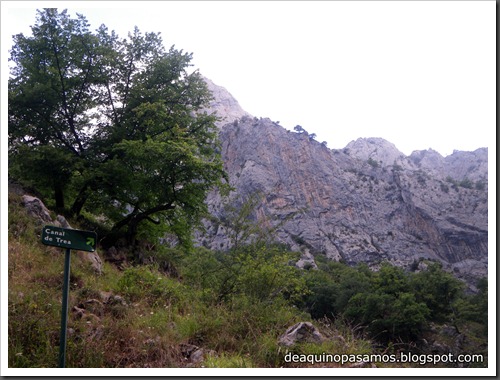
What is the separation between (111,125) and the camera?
12.0m

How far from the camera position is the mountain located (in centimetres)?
5547

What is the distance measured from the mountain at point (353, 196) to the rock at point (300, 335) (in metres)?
44.2

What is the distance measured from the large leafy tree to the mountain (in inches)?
1469

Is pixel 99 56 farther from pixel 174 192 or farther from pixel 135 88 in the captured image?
pixel 174 192

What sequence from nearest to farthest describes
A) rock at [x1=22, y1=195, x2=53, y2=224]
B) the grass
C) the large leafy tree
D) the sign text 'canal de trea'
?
the sign text 'canal de trea' < the grass < rock at [x1=22, y1=195, x2=53, y2=224] < the large leafy tree

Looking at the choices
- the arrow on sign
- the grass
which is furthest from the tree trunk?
the arrow on sign

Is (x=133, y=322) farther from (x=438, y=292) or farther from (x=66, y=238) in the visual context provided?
(x=438, y=292)

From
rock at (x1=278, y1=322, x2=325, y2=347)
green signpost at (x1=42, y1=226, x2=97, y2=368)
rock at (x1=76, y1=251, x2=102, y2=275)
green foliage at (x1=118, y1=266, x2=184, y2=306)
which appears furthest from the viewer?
rock at (x1=76, y1=251, x2=102, y2=275)

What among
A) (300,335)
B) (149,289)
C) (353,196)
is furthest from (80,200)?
(353,196)

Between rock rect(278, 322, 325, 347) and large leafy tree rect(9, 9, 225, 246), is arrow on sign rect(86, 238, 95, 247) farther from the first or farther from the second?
large leafy tree rect(9, 9, 225, 246)

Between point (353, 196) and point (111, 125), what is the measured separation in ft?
198

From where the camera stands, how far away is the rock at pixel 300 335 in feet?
17.5

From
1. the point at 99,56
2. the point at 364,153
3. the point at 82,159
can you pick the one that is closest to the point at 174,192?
the point at 82,159

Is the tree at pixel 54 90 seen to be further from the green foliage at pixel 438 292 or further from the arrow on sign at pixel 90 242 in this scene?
the green foliage at pixel 438 292
